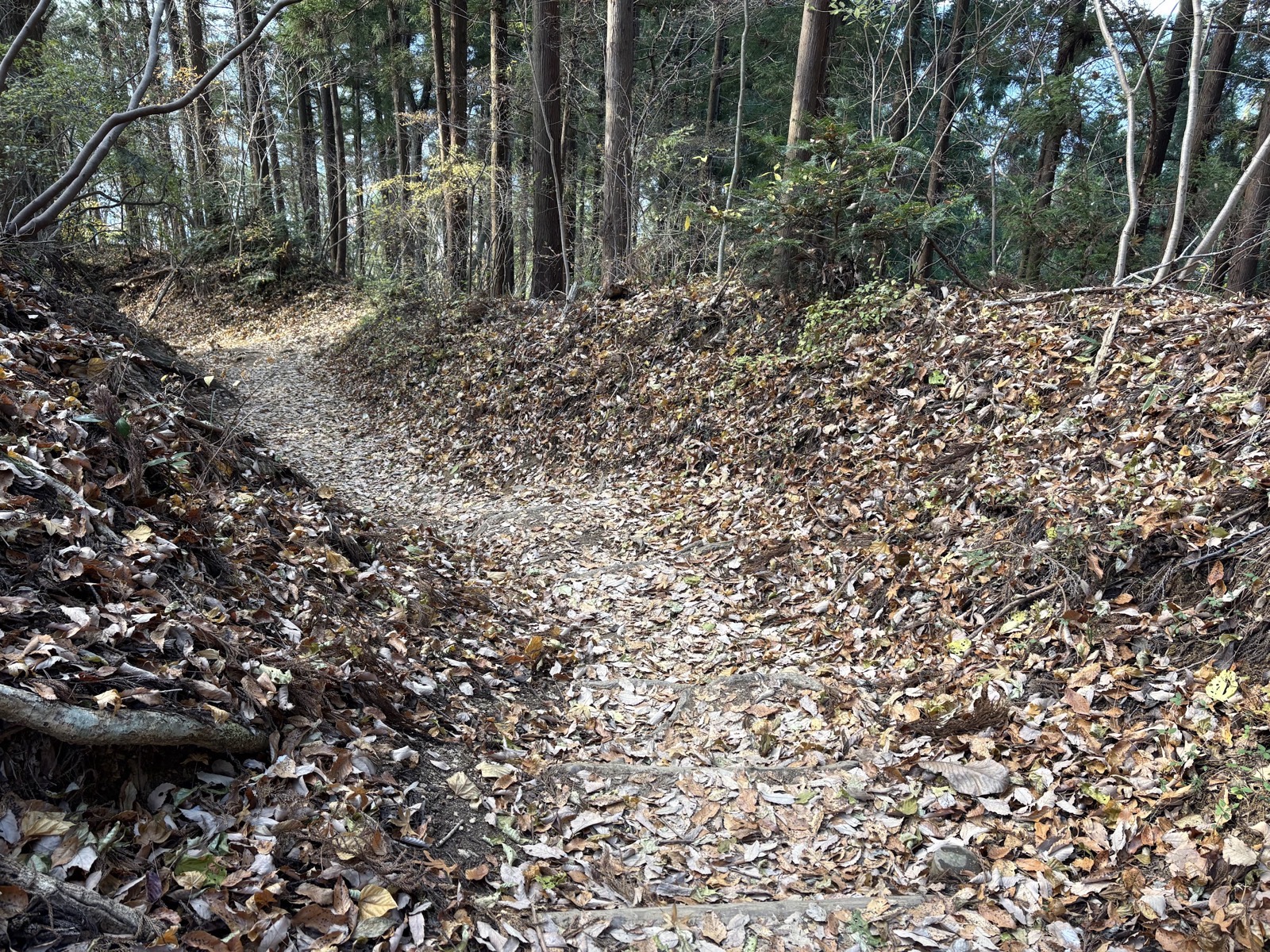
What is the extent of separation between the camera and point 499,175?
13.3 metres

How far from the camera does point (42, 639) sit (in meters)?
2.58

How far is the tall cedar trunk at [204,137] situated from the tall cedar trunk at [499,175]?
802cm

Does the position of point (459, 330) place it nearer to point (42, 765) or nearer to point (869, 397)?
point (869, 397)

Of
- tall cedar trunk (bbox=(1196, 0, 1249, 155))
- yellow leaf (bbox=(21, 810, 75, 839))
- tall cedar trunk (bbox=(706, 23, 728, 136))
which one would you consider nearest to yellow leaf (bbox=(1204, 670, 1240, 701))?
yellow leaf (bbox=(21, 810, 75, 839))

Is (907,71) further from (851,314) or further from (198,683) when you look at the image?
(198,683)

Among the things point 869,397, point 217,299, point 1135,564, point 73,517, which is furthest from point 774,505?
point 217,299

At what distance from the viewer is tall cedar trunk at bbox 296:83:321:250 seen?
68.2 ft

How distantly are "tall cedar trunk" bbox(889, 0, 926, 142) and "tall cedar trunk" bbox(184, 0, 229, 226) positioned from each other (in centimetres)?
1550

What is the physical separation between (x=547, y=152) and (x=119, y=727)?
11.5m

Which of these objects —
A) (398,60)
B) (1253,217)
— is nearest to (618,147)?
(1253,217)

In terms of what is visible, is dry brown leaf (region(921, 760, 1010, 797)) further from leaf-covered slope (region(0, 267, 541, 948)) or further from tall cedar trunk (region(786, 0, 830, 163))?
tall cedar trunk (region(786, 0, 830, 163))

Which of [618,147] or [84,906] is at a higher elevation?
[618,147]

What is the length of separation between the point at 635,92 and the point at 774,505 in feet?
29.9

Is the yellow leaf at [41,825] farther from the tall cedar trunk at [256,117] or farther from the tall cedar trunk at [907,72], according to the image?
the tall cedar trunk at [256,117]
